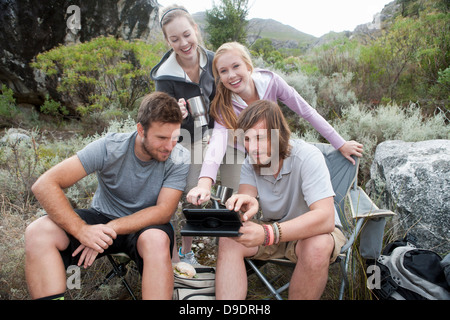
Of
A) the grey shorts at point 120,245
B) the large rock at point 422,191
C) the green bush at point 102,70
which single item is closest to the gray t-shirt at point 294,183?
the grey shorts at point 120,245

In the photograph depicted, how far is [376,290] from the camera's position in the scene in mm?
1957

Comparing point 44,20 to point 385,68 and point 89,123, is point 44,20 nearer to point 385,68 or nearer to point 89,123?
point 89,123

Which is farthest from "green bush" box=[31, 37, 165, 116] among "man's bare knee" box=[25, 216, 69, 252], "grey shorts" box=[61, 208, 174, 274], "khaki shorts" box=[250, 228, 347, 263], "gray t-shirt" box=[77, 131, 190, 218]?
"khaki shorts" box=[250, 228, 347, 263]

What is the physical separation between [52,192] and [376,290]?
2106 mm

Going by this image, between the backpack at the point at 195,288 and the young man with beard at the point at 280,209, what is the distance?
11 centimetres

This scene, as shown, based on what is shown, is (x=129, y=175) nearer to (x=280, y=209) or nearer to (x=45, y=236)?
(x=45, y=236)

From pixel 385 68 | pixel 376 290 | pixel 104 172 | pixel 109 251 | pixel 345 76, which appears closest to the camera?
pixel 376 290

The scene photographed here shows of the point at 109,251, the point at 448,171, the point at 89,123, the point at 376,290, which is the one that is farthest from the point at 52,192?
the point at 89,123

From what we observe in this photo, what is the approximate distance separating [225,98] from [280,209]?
0.99m

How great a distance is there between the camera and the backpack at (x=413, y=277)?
1825mm

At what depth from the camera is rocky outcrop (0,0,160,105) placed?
21.6 feet

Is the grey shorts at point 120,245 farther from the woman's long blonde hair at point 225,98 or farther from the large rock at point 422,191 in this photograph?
the large rock at point 422,191

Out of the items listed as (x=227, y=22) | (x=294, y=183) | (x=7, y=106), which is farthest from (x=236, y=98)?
(x=227, y=22)

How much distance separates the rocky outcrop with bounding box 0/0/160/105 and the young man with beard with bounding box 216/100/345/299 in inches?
258
